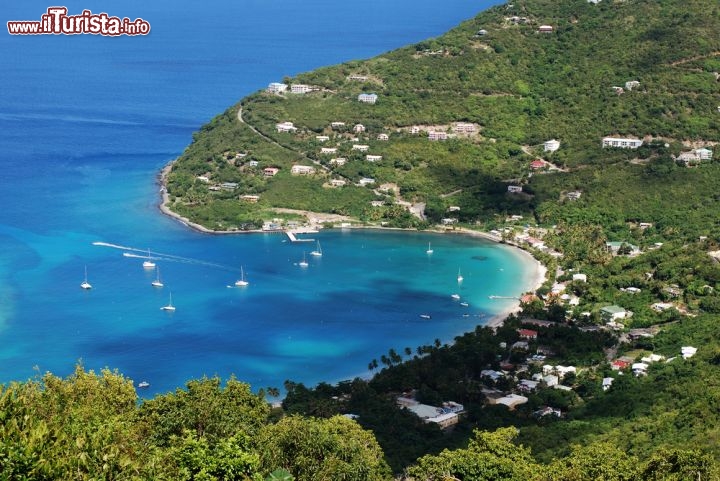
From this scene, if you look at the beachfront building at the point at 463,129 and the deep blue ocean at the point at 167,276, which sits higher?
the beachfront building at the point at 463,129

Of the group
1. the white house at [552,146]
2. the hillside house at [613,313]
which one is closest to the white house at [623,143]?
the white house at [552,146]

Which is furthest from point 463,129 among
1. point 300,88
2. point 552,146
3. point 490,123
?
point 300,88

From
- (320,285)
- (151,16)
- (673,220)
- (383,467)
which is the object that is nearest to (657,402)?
(383,467)

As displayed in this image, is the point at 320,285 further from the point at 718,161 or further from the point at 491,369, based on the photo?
the point at 718,161

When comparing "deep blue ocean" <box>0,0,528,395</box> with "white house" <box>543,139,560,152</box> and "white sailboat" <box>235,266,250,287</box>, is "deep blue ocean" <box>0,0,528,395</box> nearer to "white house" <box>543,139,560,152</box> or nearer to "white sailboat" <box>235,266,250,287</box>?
"white sailboat" <box>235,266,250,287</box>

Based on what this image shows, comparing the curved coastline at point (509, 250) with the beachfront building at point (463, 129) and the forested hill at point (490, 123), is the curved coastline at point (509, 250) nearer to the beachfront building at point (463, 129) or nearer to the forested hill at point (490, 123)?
the forested hill at point (490, 123)

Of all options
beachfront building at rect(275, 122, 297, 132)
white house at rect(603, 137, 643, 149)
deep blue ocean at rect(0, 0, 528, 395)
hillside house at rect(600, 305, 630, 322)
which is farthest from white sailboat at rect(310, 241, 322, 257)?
white house at rect(603, 137, 643, 149)
